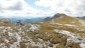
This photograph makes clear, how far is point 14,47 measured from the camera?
3628cm

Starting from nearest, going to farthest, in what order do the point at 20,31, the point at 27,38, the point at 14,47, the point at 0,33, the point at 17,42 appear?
the point at 14,47
the point at 17,42
the point at 27,38
the point at 0,33
the point at 20,31

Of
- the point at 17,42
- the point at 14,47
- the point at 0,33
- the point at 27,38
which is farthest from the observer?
the point at 0,33

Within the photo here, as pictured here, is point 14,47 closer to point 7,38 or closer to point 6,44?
point 6,44

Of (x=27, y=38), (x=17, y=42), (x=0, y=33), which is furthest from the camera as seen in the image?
(x=0, y=33)

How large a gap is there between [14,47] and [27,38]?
5901 millimetres

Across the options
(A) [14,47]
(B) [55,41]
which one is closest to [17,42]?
(A) [14,47]

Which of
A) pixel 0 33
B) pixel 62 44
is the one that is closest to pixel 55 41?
pixel 62 44

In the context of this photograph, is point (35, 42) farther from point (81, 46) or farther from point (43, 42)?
point (81, 46)

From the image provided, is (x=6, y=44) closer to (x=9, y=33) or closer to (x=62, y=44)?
(x=9, y=33)

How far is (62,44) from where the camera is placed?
127 feet

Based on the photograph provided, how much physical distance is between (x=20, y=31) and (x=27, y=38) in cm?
726

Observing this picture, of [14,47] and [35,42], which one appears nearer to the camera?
[14,47]

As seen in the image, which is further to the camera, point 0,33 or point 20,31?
point 20,31

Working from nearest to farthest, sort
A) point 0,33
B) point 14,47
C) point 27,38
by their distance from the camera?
point 14,47
point 27,38
point 0,33
